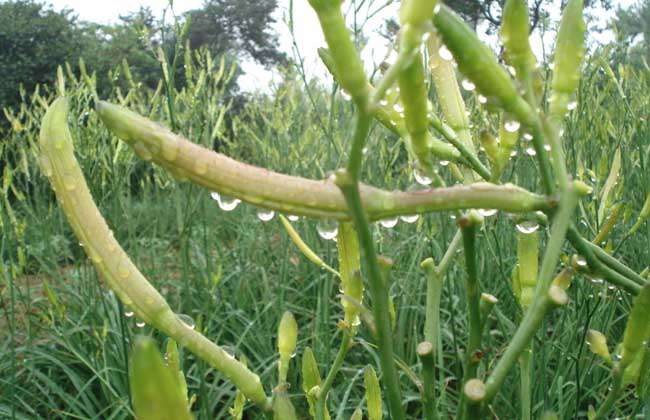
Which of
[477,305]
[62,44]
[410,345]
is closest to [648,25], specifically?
[62,44]

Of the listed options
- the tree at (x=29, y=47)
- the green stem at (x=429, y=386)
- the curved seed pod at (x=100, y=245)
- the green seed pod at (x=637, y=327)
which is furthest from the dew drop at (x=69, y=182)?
the tree at (x=29, y=47)

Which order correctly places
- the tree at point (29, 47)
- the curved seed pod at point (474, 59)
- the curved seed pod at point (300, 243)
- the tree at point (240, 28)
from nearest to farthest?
the curved seed pod at point (474, 59) < the curved seed pod at point (300, 243) < the tree at point (29, 47) < the tree at point (240, 28)

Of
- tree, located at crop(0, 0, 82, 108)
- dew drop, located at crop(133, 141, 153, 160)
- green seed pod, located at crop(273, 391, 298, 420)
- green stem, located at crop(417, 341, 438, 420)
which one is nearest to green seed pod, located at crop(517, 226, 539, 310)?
green stem, located at crop(417, 341, 438, 420)

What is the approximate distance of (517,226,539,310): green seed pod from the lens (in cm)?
52

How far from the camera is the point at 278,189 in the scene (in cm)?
33

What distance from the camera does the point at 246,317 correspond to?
2.46 meters

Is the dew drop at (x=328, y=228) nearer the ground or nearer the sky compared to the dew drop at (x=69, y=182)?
nearer the ground

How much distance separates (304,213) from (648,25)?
17031 millimetres

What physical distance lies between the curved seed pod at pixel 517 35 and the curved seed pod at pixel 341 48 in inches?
5.2

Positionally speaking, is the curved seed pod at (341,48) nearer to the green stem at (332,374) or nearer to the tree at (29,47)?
the green stem at (332,374)

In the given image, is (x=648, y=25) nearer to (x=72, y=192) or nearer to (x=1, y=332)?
(x=1, y=332)

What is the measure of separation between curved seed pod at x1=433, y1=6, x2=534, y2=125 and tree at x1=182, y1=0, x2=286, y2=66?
2001cm

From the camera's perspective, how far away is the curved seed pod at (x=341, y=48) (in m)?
0.28

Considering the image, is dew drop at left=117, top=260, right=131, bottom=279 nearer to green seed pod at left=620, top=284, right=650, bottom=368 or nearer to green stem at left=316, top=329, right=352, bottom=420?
green stem at left=316, top=329, right=352, bottom=420
